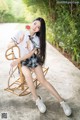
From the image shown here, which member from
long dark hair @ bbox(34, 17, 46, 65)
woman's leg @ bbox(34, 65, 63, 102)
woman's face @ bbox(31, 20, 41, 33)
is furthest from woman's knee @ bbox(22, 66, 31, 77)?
woman's face @ bbox(31, 20, 41, 33)

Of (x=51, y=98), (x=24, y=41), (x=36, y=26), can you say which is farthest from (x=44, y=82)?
(x=36, y=26)

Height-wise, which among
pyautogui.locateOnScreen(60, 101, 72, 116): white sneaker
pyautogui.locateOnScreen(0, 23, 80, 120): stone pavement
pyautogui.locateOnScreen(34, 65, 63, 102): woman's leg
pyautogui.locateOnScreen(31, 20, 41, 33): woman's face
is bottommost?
pyautogui.locateOnScreen(0, 23, 80, 120): stone pavement

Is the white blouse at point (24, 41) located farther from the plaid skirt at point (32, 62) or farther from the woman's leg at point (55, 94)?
the woman's leg at point (55, 94)

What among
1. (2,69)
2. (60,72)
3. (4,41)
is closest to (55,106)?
(60,72)

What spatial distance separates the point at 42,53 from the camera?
3502mm

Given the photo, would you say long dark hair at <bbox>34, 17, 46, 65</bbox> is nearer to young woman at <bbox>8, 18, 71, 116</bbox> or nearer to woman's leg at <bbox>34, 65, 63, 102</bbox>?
young woman at <bbox>8, 18, 71, 116</bbox>

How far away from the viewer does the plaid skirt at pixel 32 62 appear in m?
3.48

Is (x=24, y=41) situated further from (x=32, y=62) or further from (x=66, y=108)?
(x=66, y=108)

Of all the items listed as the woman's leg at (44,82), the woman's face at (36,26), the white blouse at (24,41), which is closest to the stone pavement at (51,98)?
the woman's leg at (44,82)

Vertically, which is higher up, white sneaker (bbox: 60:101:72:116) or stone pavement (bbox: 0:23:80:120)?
white sneaker (bbox: 60:101:72:116)

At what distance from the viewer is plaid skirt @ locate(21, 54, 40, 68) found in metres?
3.48

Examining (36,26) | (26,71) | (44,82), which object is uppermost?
(36,26)

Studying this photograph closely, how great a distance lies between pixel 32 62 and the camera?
3510 millimetres

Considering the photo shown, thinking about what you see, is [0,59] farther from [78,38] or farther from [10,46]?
[10,46]
